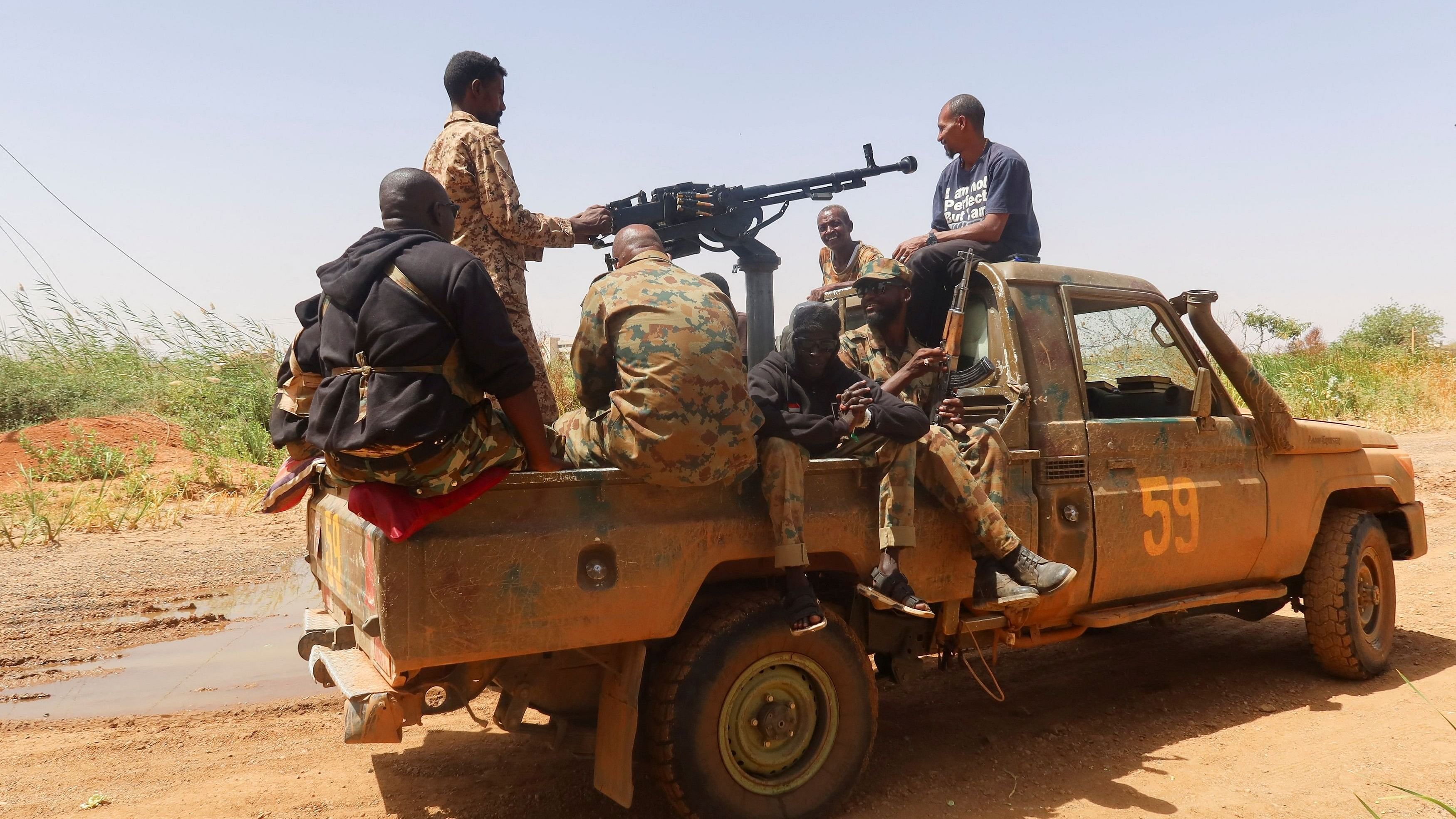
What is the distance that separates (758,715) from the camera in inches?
134

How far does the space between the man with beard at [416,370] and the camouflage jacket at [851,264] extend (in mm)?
3466

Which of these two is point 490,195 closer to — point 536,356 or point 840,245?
point 536,356

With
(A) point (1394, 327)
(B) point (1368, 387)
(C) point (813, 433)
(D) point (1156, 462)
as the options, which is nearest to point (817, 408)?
(C) point (813, 433)

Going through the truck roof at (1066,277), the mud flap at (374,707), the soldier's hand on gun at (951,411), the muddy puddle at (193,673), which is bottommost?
the muddy puddle at (193,673)

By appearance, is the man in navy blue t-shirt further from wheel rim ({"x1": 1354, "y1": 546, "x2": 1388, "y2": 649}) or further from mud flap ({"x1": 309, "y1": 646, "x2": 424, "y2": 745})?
mud flap ({"x1": 309, "y1": 646, "x2": 424, "y2": 745})

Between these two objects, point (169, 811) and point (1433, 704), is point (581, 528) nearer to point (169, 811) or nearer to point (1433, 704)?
point (169, 811)

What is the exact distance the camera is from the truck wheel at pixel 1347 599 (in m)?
5.04

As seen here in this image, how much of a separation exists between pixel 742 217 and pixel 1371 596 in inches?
174

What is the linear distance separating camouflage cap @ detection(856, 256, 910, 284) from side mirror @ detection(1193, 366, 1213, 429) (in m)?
1.38

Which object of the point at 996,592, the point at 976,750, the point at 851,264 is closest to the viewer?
the point at 996,592

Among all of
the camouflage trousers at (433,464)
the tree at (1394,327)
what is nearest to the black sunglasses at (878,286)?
the camouflage trousers at (433,464)

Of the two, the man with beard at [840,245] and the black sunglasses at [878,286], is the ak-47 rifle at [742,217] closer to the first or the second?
the man with beard at [840,245]

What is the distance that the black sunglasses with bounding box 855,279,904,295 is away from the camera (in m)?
4.62

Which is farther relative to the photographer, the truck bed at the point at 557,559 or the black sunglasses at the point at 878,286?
the black sunglasses at the point at 878,286
